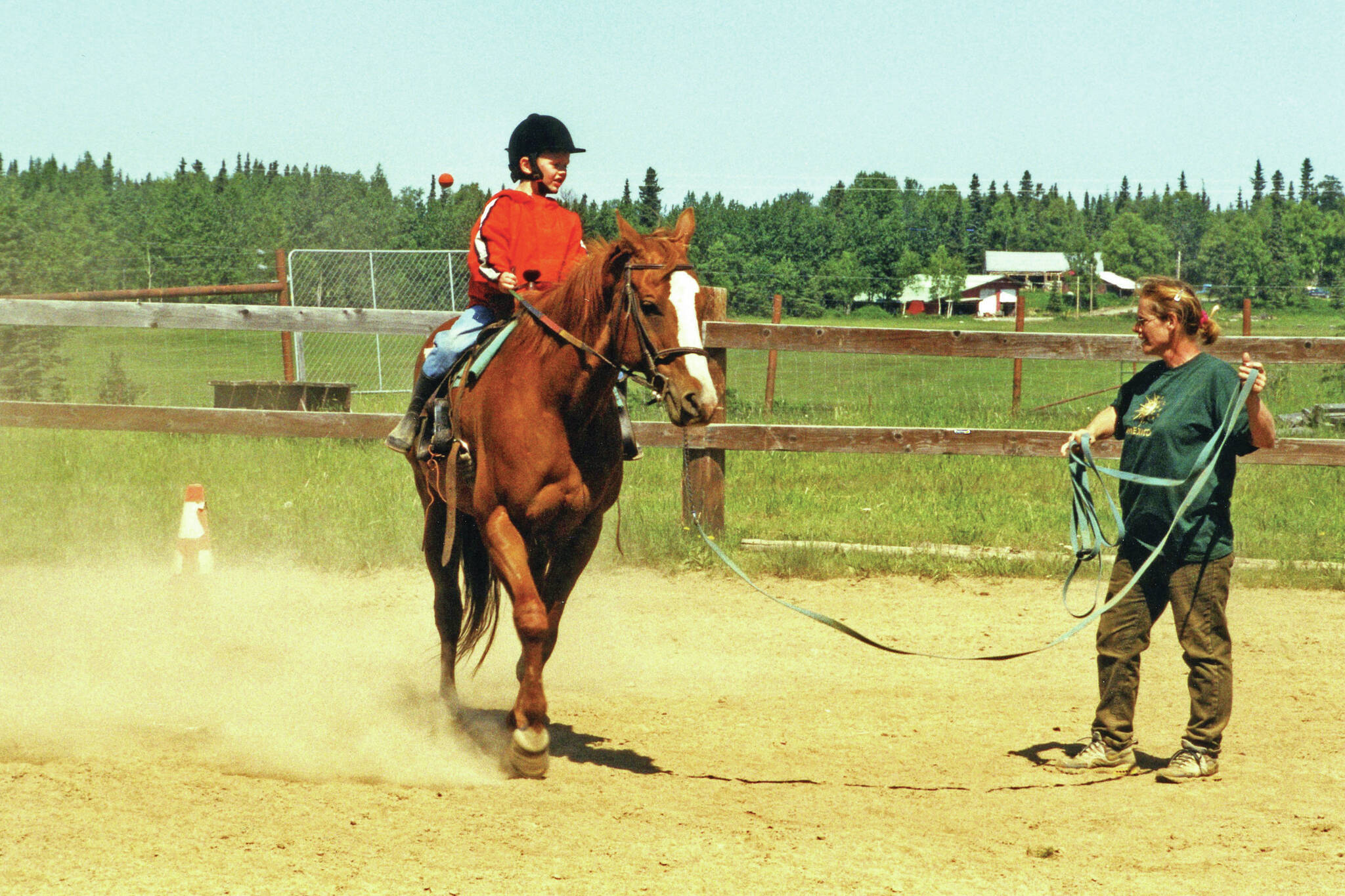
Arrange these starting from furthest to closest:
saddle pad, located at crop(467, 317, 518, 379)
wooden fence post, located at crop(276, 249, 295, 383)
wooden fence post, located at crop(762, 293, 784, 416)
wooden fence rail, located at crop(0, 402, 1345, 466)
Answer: wooden fence post, located at crop(762, 293, 784, 416), wooden fence post, located at crop(276, 249, 295, 383), wooden fence rail, located at crop(0, 402, 1345, 466), saddle pad, located at crop(467, 317, 518, 379)

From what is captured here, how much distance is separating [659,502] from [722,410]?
218 cm

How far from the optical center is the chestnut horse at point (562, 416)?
165 inches

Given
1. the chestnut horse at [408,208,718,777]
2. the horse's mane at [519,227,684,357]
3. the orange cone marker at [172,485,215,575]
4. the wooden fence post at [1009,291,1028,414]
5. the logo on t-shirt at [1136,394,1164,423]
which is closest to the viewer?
the chestnut horse at [408,208,718,777]

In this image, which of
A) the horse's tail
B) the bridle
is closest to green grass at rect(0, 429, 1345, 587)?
the horse's tail

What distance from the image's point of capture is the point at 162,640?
670 centimetres

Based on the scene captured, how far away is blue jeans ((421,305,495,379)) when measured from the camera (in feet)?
17.2

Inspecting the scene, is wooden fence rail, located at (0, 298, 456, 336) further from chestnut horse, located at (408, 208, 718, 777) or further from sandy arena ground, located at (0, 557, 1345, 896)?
chestnut horse, located at (408, 208, 718, 777)

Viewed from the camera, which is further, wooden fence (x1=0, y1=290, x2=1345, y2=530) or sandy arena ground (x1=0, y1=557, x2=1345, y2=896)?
wooden fence (x1=0, y1=290, x2=1345, y2=530)

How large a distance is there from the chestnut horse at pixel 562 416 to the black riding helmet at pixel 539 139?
2.16 ft

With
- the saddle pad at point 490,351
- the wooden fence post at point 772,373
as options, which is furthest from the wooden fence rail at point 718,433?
the wooden fence post at point 772,373

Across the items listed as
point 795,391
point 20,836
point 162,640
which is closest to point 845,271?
point 795,391

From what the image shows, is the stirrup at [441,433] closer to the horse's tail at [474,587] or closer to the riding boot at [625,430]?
the horse's tail at [474,587]

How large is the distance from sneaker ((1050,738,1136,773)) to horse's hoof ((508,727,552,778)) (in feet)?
6.69

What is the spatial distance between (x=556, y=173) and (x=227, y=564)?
4.71m
